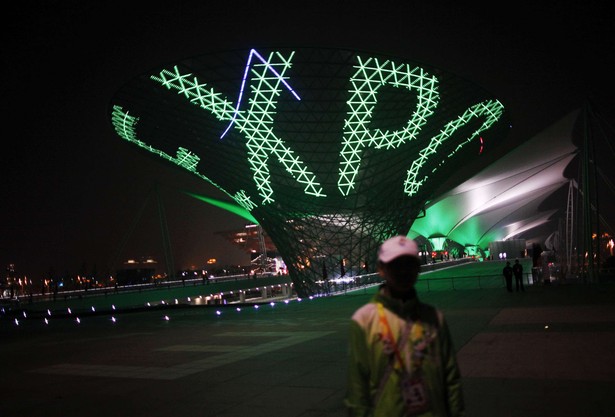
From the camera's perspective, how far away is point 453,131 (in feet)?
90.7

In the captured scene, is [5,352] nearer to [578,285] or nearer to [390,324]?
[390,324]

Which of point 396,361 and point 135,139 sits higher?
point 135,139

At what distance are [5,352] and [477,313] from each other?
11.1m

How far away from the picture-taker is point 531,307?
1432 cm

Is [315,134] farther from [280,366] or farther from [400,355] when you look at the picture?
[400,355]

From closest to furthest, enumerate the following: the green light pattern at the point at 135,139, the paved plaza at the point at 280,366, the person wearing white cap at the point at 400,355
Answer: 1. the person wearing white cap at the point at 400,355
2. the paved plaza at the point at 280,366
3. the green light pattern at the point at 135,139

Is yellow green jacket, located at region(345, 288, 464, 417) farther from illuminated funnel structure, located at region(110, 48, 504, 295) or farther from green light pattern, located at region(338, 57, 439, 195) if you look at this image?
green light pattern, located at region(338, 57, 439, 195)

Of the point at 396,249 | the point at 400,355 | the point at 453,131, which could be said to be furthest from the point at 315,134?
the point at 400,355

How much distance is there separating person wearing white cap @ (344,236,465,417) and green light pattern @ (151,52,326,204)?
63.7ft

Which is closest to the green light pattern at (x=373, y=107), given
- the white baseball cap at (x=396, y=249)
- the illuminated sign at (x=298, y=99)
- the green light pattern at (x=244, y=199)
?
the illuminated sign at (x=298, y=99)

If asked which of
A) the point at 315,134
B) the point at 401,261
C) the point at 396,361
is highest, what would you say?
the point at 315,134

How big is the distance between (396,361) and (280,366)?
6057 mm

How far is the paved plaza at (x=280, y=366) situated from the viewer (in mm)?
5848

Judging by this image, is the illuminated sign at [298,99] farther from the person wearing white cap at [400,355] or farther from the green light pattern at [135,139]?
the person wearing white cap at [400,355]
